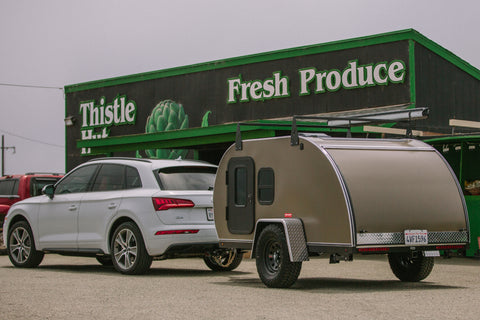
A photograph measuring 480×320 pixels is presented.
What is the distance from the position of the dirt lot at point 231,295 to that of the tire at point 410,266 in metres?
0.20

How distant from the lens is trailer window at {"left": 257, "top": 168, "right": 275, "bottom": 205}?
11.7 m

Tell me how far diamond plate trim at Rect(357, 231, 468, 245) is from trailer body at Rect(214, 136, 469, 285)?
1cm

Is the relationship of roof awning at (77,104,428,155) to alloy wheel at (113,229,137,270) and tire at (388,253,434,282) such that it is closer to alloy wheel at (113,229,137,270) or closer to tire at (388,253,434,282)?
alloy wheel at (113,229,137,270)

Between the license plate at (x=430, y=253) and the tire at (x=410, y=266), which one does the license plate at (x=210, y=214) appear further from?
the license plate at (x=430, y=253)

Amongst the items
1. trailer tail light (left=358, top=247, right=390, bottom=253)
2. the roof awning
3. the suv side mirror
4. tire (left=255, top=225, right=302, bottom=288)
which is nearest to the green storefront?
the roof awning

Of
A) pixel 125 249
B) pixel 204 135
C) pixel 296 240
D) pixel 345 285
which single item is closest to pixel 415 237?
pixel 345 285

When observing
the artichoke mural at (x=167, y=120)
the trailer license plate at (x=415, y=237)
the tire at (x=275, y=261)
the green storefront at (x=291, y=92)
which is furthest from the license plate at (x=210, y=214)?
the artichoke mural at (x=167, y=120)

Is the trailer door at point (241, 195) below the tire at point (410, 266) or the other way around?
the other way around

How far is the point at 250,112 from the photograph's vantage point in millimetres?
28438

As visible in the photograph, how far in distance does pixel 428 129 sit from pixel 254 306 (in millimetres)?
16014

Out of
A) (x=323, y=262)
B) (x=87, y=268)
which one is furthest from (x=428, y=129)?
(x=87, y=268)

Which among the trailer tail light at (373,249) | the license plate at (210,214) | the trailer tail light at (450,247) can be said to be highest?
the license plate at (210,214)

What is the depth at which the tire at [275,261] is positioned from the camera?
10.9 m

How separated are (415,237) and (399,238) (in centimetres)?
24
